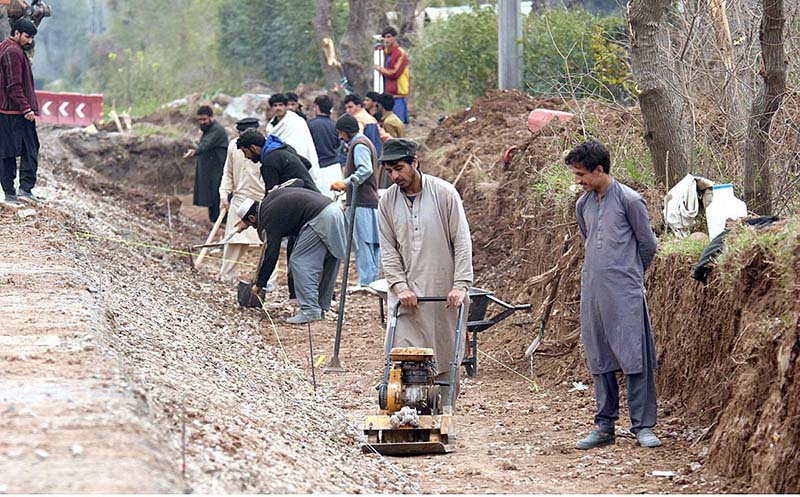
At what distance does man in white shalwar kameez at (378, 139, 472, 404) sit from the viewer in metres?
8.06

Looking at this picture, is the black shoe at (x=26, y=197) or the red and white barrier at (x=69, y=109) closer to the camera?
the black shoe at (x=26, y=197)

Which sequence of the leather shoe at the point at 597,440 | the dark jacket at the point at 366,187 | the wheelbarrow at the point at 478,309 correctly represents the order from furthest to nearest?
the dark jacket at the point at 366,187 < the wheelbarrow at the point at 478,309 < the leather shoe at the point at 597,440

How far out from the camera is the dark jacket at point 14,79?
13.4 metres

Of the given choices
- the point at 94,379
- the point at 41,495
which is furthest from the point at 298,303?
the point at 41,495

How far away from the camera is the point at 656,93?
33.7 ft

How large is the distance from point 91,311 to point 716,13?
6.36 m

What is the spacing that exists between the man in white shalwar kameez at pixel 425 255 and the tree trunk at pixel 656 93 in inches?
115

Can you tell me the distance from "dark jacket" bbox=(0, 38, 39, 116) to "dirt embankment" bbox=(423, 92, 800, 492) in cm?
565

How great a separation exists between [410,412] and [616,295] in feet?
4.84

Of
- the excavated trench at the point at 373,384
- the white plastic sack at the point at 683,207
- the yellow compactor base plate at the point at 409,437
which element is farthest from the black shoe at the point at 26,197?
the white plastic sack at the point at 683,207

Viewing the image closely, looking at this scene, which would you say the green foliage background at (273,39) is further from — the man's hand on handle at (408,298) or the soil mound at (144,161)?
the man's hand on handle at (408,298)

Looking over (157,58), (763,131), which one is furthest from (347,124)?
(157,58)

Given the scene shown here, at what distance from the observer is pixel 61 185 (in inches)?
834

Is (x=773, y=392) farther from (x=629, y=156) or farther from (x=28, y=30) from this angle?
(x=28, y=30)
